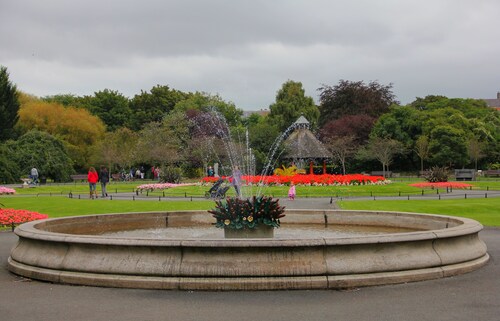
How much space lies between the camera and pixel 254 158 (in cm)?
5878

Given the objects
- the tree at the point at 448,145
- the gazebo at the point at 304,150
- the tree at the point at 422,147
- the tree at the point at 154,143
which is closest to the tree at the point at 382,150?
Result: the tree at the point at 422,147

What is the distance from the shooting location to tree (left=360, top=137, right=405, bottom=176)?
65.9 m

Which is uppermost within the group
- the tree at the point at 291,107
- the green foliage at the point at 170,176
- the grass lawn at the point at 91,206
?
the tree at the point at 291,107

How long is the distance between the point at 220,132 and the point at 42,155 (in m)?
24.3

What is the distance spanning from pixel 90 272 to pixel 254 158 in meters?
49.6

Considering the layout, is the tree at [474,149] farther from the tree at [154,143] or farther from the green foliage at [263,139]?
the tree at [154,143]

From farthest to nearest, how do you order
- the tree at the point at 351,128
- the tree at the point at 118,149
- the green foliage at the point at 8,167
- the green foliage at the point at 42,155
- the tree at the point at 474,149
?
the tree at the point at 351,128, the tree at the point at 118,149, the tree at the point at 474,149, the green foliage at the point at 42,155, the green foliage at the point at 8,167

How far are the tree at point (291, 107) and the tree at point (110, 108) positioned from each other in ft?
77.6

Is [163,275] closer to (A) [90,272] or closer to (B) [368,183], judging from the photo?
(A) [90,272]

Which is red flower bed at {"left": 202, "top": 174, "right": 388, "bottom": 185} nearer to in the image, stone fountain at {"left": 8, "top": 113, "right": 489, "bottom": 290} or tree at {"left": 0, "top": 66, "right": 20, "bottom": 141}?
stone fountain at {"left": 8, "top": 113, "right": 489, "bottom": 290}

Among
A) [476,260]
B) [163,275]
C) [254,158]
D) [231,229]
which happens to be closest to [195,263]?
[163,275]

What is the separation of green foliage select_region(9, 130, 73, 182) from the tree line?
11cm

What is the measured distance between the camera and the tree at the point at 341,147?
66.8 m

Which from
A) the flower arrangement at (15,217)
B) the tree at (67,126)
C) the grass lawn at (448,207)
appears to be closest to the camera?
the flower arrangement at (15,217)
